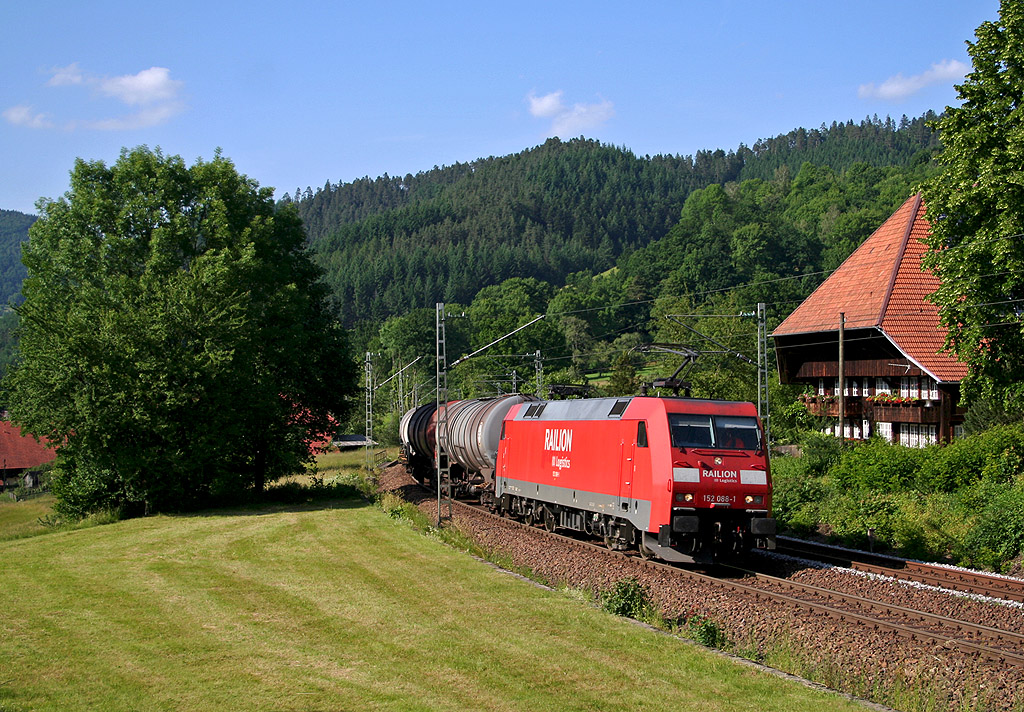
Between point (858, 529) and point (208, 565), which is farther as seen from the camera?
point (858, 529)

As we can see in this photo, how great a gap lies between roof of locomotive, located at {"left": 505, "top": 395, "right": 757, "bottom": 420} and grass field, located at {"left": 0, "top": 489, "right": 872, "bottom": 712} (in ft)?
14.6

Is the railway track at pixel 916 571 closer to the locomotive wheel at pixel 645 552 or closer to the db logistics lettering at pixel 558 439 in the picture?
the locomotive wheel at pixel 645 552

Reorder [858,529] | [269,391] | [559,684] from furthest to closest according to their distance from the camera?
[269,391], [858,529], [559,684]

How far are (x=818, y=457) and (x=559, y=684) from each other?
2285 cm

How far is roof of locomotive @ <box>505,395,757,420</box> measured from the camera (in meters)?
18.1

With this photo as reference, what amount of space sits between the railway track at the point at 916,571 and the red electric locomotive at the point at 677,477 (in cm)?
237

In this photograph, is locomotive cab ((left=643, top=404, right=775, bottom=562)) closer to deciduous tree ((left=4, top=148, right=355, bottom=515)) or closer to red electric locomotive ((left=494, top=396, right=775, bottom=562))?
red electric locomotive ((left=494, top=396, right=775, bottom=562))

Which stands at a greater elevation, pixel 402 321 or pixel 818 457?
pixel 402 321

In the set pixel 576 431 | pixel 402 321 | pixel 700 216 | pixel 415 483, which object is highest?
pixel 700 216

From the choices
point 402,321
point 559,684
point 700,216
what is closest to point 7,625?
point 559,684

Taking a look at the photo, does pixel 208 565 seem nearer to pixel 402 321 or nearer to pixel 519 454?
pixel 519 454

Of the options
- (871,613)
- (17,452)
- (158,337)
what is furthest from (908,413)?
(17,452)

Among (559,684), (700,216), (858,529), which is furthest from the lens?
(700,216)

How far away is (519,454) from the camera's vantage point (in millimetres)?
26625
